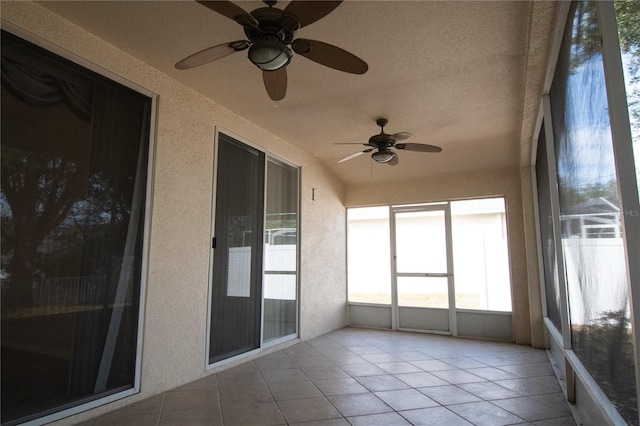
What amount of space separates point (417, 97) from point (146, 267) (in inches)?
114

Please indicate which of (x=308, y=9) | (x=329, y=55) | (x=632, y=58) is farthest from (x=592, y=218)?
(x=308, y=9)

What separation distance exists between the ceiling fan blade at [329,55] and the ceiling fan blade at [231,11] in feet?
0.89

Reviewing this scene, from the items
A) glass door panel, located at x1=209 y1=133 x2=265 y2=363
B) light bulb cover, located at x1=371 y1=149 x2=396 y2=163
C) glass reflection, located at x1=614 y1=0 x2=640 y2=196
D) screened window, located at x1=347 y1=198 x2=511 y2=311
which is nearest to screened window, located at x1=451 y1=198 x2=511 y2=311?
screened window, located at x1=347 y1=198 x2=511 y2=311

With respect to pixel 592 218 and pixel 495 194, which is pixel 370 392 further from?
pixel 495 194

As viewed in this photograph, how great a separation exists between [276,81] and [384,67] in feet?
3.33

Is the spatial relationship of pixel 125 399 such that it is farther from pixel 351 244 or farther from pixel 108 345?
pixel 351 244

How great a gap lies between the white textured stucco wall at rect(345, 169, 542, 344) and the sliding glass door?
6.11ft

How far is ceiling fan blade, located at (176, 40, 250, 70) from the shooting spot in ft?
6.80

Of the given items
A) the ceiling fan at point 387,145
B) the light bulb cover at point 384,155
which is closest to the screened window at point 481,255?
the ceiling fan at point 387,145

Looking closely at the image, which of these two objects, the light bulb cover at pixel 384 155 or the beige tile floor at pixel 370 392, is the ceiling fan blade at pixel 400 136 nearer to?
the light bulb cover at pixel 384 155

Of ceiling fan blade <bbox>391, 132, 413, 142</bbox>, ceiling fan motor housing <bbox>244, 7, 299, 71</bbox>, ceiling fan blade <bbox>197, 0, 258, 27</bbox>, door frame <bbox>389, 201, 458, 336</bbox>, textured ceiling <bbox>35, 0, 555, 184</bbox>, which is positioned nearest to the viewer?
ceiling fan blade <bbox>197, 0, 258, 27</bbox>

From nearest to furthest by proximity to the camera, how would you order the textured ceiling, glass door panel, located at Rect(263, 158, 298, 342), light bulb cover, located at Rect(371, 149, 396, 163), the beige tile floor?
the textured ceiling
the beige tile floor
light bulb cover, located at Rect(371, 149, 396, 163)
glass door panel, located at Rect(263, 158, 298, 342)

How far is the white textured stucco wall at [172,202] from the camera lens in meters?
2.46

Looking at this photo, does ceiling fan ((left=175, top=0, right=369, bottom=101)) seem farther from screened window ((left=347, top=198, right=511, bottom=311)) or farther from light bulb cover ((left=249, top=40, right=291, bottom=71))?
screened window ((left=347, top=198, right=511, bottom=311))
